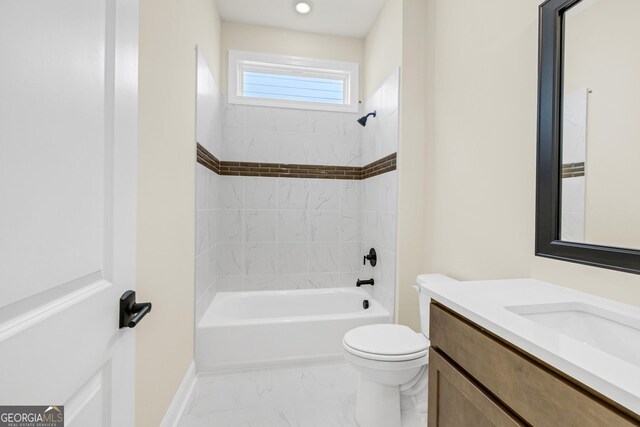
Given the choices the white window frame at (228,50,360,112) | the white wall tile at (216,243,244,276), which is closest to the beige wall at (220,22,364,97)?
the white window frame at (228,50,360,112)

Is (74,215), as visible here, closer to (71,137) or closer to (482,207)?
(71,137)

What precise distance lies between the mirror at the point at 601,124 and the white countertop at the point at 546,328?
210 millimetres

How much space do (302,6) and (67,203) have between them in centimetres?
250

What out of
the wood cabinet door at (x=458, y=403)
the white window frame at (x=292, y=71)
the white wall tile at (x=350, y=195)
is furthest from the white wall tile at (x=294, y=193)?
the wood cabinet door at (x=458, y=403)

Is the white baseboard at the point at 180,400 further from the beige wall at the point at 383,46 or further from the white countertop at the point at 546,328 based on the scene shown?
the beige wall at the point at 383,46

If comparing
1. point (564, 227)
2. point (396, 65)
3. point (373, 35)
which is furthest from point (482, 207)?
point (373, 35)

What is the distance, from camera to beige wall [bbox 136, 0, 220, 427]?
1.15 metres

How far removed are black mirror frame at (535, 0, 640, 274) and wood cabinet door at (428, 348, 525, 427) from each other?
0.61 m

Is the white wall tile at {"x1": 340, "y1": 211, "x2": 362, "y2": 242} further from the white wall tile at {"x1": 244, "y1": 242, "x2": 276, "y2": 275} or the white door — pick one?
the white door

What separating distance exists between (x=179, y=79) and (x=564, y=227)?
190 centimetres

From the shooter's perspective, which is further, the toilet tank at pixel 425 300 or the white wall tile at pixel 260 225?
the white wall tile at pixel 260 225

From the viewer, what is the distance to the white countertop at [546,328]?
500 mm

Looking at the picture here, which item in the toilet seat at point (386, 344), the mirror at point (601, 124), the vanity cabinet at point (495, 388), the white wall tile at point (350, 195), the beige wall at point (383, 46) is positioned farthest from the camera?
the white wall tile at point (350, 195)

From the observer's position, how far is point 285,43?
2.70 metres
